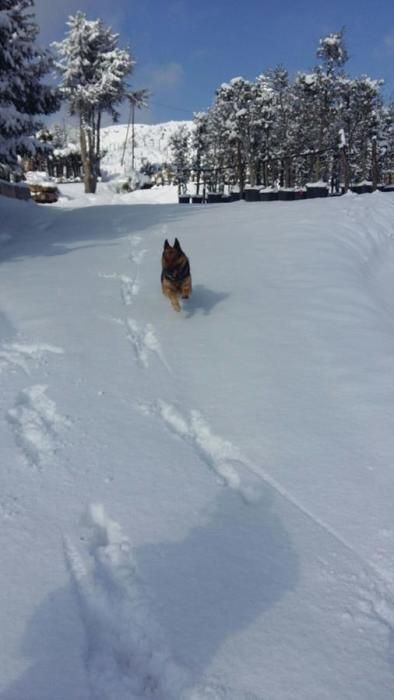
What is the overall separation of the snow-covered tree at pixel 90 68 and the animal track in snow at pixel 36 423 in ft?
110

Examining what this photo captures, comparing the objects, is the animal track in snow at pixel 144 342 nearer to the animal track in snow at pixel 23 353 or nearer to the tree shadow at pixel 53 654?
the animal track in snow at pixel 23 353

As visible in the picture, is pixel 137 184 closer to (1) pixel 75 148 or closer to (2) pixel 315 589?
(1) pixel 75 148

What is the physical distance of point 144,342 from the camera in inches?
254

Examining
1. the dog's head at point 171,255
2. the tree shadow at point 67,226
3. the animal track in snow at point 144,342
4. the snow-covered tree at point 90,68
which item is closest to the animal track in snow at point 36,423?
the animal track in snow at point 144,342

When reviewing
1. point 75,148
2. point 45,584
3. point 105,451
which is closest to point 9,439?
point 105,451

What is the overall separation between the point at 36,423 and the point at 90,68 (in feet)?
118

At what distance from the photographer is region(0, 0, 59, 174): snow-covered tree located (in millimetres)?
10891

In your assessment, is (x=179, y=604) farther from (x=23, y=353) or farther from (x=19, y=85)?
(x=19, y=85)

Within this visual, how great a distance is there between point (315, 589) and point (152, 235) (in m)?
11.6

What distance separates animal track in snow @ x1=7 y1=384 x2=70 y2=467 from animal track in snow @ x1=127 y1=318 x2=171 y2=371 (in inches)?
52.7

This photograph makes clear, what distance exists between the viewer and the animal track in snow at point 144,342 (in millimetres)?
5941

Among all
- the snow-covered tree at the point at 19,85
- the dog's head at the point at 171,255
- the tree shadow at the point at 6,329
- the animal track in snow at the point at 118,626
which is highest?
the snow-covered tree at the point at 19,85

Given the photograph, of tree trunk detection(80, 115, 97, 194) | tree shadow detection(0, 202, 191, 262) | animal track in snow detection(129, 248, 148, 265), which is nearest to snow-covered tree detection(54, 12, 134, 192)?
tree trunk detection(80, 115, 97, 194)

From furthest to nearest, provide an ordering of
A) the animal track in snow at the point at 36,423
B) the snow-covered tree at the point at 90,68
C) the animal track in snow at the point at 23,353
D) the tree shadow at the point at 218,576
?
the snow-covered tree at the point at 90,68, the animal track in snow at the point at 23,353, the animal track in snow at the point at 36,423, the tree shadow at the point at 218,576
